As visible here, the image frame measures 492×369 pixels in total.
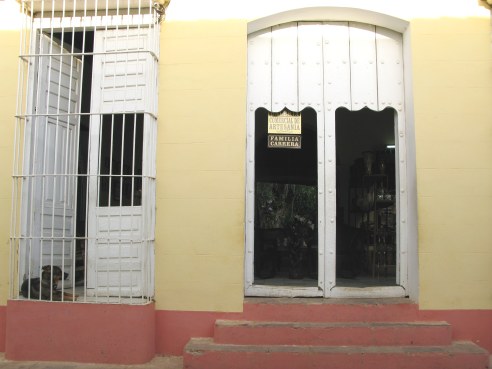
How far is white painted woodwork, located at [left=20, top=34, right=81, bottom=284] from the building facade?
0.07 ft

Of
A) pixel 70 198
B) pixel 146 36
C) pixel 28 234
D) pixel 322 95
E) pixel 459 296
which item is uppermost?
pixel 146 36

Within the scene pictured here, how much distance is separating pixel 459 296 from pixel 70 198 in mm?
4155

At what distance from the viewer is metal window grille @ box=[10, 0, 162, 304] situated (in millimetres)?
4465

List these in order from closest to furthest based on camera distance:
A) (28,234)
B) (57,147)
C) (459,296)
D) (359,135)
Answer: (459,296) → (28,234) → (57,147) → (359,135)

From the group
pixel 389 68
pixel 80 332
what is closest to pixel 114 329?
pixel 80 332

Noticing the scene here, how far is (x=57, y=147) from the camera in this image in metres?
4.95

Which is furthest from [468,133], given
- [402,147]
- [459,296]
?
[459,296]

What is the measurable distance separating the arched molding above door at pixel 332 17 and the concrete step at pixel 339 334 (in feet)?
9.55

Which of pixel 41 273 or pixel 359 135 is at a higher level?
pixel 359 135

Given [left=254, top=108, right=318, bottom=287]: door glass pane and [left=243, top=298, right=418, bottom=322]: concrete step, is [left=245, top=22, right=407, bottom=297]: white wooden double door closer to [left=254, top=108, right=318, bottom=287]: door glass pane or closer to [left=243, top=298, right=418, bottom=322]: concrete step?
[left=254, top=108, right=318, bottom=287]: door glass pane

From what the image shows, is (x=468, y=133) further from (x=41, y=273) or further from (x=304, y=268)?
(x=41, y=273)

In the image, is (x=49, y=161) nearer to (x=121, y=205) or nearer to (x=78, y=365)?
(x=121, y=205)

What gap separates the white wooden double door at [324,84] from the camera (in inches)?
185

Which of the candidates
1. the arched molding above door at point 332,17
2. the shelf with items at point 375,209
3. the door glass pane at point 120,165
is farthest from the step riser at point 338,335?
the arched molding above door at point 332,17
